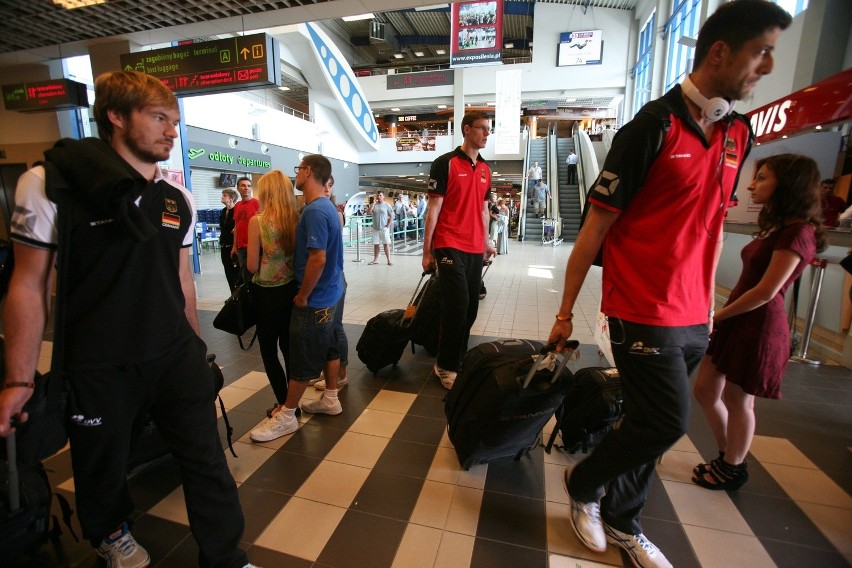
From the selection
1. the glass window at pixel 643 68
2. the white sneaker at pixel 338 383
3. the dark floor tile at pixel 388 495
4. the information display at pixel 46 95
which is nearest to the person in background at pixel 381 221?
the information display at pixel 46 95

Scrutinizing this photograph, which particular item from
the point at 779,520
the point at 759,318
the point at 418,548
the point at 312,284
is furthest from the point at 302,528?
the point at 759,318

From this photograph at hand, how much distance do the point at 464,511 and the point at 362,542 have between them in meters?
0.47

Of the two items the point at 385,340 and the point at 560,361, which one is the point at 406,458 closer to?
the point at 560,361

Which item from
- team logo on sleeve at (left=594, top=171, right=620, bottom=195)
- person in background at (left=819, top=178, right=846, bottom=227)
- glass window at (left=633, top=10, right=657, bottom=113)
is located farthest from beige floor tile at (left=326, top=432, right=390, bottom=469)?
glass window at (left=633, top=10, right=657, bottom=113)

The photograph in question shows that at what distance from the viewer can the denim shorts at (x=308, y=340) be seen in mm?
2373

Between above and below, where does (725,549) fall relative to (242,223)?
below

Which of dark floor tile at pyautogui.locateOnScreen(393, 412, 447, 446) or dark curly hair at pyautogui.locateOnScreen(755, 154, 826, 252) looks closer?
dark curly hair at pyautogui.locateOnScreen(755, 154, 826, 252)

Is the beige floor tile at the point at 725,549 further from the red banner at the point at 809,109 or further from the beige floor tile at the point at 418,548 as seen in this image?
the red banner at the point at 809,109

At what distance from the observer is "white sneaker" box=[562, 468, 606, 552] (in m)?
1.63

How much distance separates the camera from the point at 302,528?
5.80ft

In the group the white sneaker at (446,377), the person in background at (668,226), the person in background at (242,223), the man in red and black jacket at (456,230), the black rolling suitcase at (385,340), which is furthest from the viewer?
the person in background at (242,223)

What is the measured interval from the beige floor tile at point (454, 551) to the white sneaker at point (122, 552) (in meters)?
1.11

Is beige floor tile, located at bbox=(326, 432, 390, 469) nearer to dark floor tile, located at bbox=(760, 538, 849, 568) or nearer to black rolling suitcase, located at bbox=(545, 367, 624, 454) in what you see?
black rolling suitcase, located at bbox=(545, 367, 624, 454)

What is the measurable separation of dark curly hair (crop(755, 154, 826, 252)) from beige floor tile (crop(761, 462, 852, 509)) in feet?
4.18
